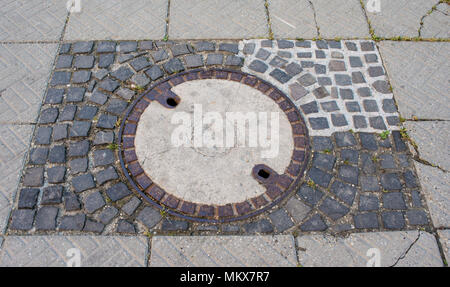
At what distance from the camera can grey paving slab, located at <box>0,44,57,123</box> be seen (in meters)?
4.15

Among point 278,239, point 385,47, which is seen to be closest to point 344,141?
point 278,239

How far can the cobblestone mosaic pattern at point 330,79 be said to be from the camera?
4.18m

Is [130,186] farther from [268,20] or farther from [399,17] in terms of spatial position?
[399,17]

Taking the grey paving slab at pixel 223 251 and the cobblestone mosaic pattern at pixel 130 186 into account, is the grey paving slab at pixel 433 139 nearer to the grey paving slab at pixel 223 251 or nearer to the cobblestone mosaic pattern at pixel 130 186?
the cobblestone mosaic pattern at pixel 130 186

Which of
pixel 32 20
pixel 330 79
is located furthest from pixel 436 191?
pixel 32 20

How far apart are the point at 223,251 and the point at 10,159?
2.32 m

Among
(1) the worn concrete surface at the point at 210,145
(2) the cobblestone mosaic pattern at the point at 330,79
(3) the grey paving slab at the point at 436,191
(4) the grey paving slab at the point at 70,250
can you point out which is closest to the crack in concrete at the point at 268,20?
(2) the cobblestone mosaic pattern at the point at 330,79

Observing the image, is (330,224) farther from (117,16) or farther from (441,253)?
(117,16)

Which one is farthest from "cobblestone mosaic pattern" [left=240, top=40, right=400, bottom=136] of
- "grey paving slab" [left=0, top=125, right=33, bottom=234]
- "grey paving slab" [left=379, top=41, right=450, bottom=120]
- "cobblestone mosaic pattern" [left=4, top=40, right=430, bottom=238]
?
"grey paving slab" [left=0, top=125, right=33, bottom=234]

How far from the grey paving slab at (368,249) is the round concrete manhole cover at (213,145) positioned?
542mm

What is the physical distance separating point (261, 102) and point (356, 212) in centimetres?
152

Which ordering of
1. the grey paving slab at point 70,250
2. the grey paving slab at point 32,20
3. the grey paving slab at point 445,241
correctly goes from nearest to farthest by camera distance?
the grey paving slab at point 70,250
the grey paving slab at point 445,241
the grey paving slab at point 32,20

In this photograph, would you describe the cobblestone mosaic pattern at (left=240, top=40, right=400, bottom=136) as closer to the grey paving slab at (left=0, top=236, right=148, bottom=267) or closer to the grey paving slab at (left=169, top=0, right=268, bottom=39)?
the grey paving slab at (left=169, top=0, right=268, bottom=39)
